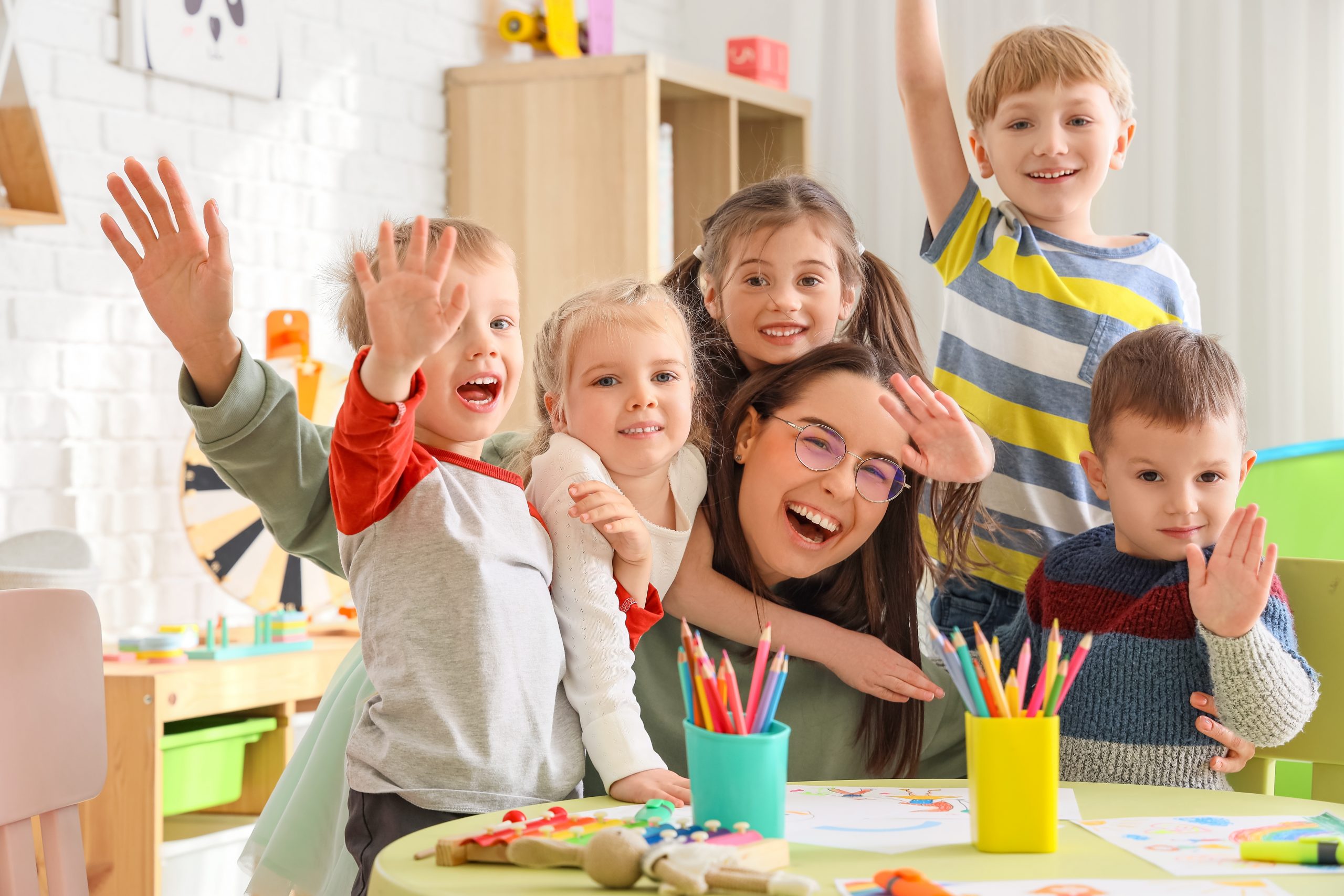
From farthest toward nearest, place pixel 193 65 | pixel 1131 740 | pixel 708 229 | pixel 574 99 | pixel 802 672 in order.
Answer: pixel 574 99 < pixel 193 65 < pixel 708 229 < pixel 802 672 < pixel 1131 740

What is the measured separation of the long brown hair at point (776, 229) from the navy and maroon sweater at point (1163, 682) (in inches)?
14.5

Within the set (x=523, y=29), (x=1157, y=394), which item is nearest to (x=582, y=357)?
(x=1157, y=394)

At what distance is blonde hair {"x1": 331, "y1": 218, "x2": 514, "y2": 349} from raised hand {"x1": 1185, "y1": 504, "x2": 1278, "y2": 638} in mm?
661

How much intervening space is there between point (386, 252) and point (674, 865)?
47 centimetres

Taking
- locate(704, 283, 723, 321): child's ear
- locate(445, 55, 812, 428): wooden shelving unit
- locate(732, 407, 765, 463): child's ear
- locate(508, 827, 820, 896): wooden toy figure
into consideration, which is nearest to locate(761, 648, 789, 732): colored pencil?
locate(508, 827, 820, 896): wooden toy figure

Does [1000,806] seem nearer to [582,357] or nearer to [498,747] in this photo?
[498,747]

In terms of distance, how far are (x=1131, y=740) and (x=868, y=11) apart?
3.17 m

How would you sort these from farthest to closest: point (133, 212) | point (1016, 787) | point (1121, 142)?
point (1121, 142) → point (133, 212) → point (1016, 787)

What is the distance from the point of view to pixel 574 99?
3383 mm

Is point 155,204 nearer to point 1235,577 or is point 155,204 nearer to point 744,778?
point 744,778

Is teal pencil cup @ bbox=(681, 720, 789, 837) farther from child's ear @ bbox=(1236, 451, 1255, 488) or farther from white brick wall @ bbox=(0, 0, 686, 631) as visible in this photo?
white brick wall @ bbox=(0, 0, 686, 631)

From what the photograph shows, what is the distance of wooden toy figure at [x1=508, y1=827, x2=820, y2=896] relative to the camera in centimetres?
75

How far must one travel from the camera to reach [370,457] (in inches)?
41.0

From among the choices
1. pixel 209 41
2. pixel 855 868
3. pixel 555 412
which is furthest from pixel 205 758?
pixel 855 868
